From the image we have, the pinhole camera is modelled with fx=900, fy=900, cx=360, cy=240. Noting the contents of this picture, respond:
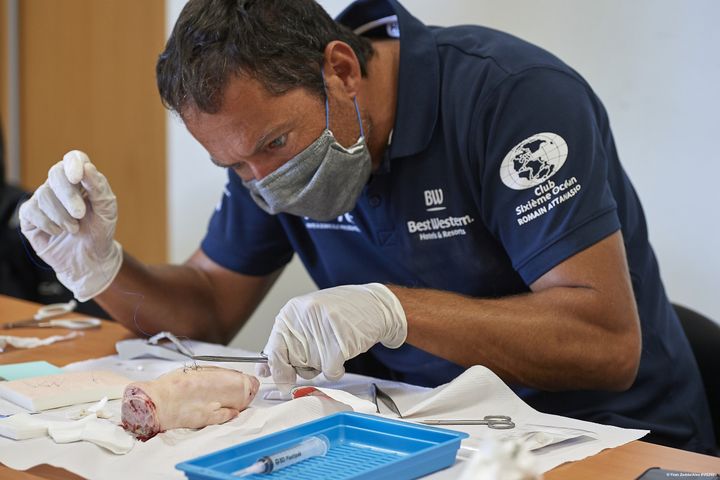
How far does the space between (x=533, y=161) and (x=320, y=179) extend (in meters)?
0.34

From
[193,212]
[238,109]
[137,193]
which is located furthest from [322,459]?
[137,193]

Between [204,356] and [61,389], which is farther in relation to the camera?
[204,356]

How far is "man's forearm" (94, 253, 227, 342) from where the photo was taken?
173 cm

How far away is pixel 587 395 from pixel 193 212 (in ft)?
5.70

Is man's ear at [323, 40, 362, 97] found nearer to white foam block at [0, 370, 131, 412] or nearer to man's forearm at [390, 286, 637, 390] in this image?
man's forearm at [390, 286, 637, 390]

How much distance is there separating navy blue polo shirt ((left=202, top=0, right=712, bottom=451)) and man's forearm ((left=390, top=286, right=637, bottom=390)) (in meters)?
0.07

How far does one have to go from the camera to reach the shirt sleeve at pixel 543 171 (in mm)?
1339

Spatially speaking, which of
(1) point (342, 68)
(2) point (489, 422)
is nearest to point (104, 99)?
(1) point (342, 68)

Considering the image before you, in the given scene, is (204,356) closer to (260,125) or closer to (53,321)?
(260,125)

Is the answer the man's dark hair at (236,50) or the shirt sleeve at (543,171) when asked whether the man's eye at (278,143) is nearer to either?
the man's dark hair at (236,50)

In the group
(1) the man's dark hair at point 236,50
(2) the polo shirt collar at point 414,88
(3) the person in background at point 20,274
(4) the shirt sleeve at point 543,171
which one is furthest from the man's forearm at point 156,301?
(3) the person in background at point 20,274

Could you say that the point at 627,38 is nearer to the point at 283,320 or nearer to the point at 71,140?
the point at 283,320

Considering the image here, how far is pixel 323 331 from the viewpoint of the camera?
1.22m

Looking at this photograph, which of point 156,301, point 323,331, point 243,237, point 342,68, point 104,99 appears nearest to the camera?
point 323,331
